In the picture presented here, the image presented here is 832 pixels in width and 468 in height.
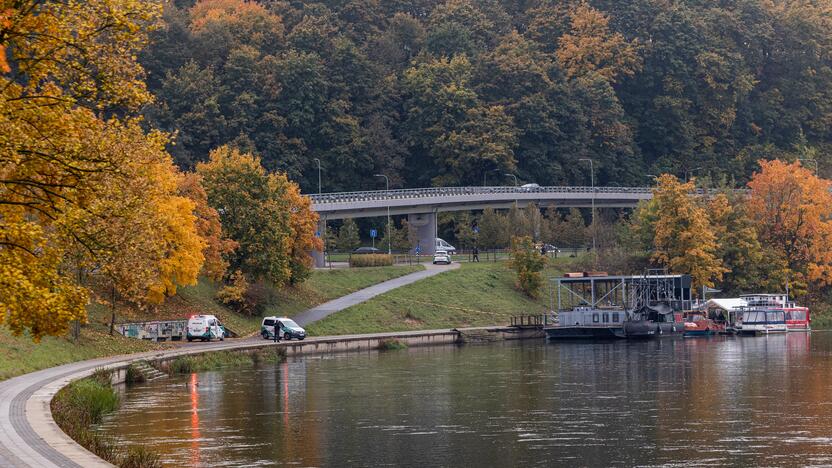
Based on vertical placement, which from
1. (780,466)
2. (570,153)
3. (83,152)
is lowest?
(780,466)

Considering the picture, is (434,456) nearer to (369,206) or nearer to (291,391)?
(291,391)

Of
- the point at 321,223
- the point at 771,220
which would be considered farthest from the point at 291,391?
the point at 771,220

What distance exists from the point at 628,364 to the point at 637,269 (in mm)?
51934

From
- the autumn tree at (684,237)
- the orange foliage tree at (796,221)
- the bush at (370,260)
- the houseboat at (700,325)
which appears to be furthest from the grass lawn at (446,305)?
the orange foliage tree at (796,221)

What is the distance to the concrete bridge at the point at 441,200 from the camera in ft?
403

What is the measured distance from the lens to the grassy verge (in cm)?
3027

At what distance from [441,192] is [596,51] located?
45.3 meters

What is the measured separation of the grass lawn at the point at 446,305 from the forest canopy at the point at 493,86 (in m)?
34.6

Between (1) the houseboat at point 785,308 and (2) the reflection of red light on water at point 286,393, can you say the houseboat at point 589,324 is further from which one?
(2) the reflection of red light on water at point 286,393

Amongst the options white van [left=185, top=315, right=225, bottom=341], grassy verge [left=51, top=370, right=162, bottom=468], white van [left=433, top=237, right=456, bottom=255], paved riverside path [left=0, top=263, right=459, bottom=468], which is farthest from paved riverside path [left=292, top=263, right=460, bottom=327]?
grassy verge [left=51, top=370, right=162, bottom=468]

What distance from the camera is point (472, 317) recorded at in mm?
100562

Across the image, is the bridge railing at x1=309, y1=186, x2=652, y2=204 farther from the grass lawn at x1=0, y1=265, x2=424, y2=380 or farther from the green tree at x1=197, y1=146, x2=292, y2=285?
the green tree at x1=197, y1=146, x2=292, y2=285

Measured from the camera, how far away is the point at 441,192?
136 m

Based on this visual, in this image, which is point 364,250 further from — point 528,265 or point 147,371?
point 147,371
